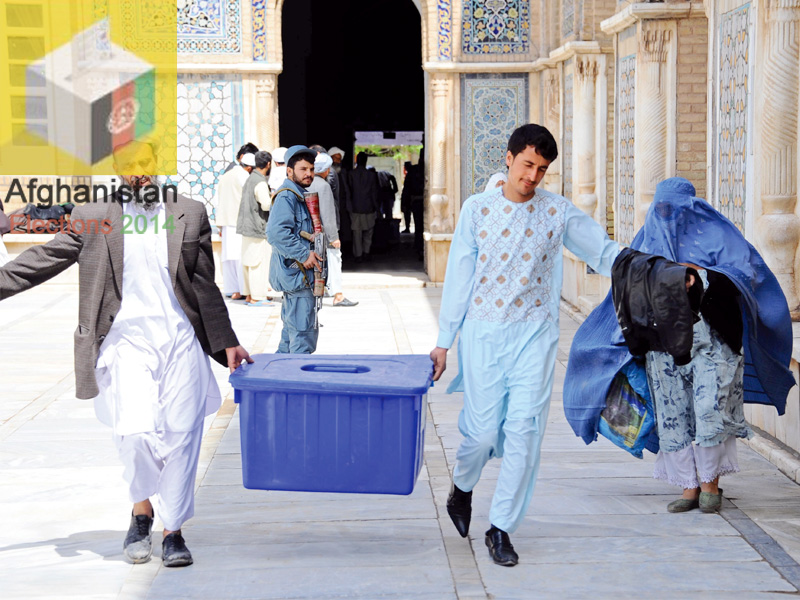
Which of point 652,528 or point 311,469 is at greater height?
point 311,469

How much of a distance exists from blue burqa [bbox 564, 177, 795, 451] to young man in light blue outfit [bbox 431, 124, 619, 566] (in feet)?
2.05

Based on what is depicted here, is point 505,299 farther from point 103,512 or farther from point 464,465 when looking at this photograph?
point 103,512

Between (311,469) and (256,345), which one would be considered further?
(256,345)

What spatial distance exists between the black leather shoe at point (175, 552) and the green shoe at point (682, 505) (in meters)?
1.82

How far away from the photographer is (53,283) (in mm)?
12906

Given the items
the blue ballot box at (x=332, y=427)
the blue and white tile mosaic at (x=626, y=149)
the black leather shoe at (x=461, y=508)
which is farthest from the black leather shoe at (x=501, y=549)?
the blue and white tile mosaic at (x=626, y=149)

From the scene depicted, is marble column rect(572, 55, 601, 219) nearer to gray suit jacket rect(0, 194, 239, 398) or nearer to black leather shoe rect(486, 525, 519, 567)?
black leather shoe rect(486, 525, 519, 567)

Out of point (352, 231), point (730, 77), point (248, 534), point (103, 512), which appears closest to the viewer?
point (248, 534)

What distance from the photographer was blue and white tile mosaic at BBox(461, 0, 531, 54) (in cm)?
1255

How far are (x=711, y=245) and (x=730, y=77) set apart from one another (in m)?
2.37

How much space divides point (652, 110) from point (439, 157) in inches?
182

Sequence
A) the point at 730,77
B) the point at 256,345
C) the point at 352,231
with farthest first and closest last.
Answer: the point at 352,231
the point at 256,345
the point at 730,77

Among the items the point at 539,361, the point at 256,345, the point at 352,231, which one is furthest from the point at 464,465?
the point at 352,231

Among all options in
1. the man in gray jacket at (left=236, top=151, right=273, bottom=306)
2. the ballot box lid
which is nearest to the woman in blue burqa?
the ballot box lid
